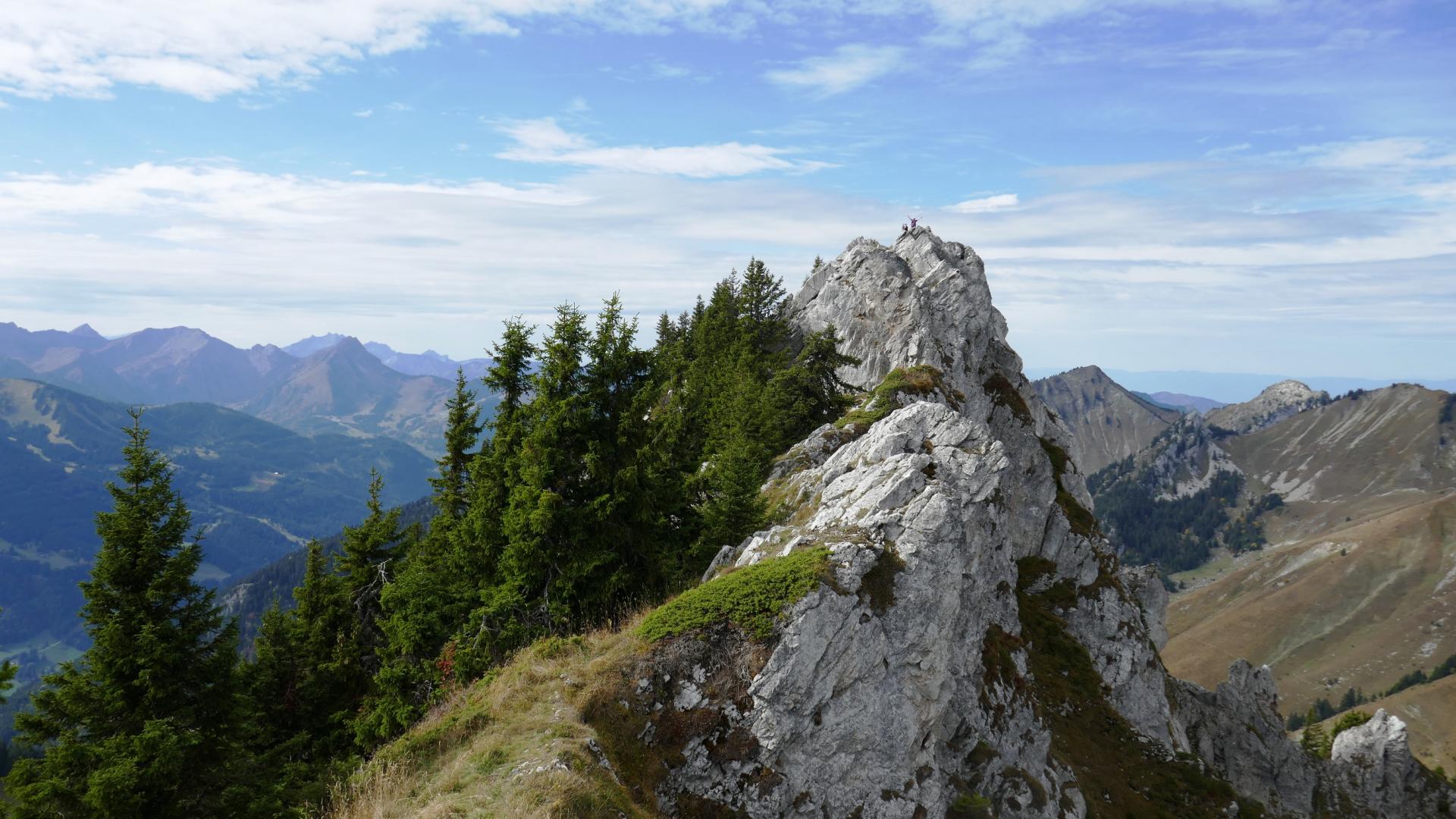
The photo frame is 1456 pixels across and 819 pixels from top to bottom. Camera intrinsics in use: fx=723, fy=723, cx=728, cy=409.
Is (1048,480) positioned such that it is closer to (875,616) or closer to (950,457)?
(950,457)

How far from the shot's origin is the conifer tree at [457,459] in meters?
33.6

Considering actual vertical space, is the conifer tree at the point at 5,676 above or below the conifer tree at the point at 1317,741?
above

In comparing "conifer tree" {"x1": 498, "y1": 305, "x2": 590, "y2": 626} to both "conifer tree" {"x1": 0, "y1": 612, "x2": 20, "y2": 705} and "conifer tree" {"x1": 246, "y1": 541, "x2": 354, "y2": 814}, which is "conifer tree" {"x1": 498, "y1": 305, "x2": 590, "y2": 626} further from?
"conifer tree" {"x1": 0, "y1": 612, "x2": 20, "y2": 705}

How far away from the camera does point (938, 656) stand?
23.9 m

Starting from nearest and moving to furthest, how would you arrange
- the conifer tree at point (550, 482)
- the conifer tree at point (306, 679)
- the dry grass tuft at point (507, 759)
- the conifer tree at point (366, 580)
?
the dry grass tuft at point (507, 759) < the conifer tree at point (550, 482) < the conifer tree at point (306, 679) < the conifer tree at point (366, 580)

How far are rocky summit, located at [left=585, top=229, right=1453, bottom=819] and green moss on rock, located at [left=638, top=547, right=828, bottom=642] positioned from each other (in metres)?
0.24

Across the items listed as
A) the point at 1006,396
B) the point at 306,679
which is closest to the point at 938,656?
the point at 306,679

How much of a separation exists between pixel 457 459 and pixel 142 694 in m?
16.1

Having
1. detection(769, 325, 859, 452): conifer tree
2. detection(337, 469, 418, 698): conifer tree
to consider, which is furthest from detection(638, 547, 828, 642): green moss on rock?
detection(769, 325, 859, 452): conifer tree

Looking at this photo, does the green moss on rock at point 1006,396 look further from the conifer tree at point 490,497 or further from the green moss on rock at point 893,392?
the conifer tree at point 490,497

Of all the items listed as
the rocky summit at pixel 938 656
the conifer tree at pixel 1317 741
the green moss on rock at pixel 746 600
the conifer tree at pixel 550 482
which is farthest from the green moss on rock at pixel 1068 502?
the conifer tree at pixel 1317 741

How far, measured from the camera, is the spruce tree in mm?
18031

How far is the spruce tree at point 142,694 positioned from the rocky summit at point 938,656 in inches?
447

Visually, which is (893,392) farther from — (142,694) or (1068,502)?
(142,694)
